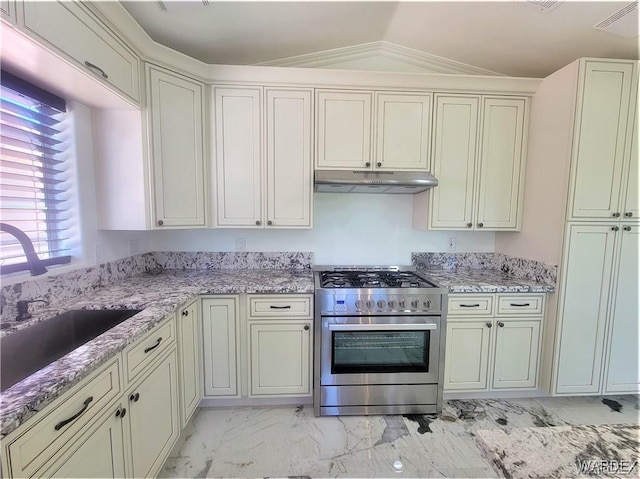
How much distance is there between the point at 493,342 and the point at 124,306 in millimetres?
2478

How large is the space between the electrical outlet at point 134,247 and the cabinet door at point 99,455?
4.62 feet

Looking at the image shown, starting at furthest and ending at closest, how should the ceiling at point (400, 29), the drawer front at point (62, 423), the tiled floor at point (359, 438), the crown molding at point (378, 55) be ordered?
1. the crown molding at point (378, 55)
2. the ceiling at point (400, 29)
3. the tiled floor at point (359, 438)
4. the drawer front at point (62, 423)

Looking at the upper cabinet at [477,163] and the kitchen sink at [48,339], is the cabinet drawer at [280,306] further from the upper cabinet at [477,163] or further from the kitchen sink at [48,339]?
the upper cabinet at [477,163]

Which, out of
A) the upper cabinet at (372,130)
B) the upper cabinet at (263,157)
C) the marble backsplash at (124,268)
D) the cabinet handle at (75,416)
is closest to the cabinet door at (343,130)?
the upper cabinet at (372,130)

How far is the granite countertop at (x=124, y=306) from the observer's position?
2.48ft

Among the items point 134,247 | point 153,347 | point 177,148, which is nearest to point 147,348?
point 153,347

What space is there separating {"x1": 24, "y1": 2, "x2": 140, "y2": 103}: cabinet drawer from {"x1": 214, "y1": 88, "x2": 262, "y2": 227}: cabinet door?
1.87 feet

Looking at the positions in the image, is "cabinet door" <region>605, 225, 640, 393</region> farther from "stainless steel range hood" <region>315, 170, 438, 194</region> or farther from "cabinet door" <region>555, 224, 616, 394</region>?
"stainless steel range hood" <region>315, 170, 438, 194</region>

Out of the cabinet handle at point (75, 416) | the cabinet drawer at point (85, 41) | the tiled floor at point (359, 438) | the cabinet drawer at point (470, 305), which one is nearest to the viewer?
the cabinet handle at point (75, 416)

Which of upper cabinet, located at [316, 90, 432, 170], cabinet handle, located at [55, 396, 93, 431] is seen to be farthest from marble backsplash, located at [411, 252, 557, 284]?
cabinet handle, located at [55, 396, 93, 431]

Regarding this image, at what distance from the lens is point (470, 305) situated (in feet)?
6.72

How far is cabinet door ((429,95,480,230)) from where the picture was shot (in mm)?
2197

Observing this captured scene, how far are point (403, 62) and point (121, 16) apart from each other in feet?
6.73

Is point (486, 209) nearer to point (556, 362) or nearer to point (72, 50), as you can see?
point (556, 362)
